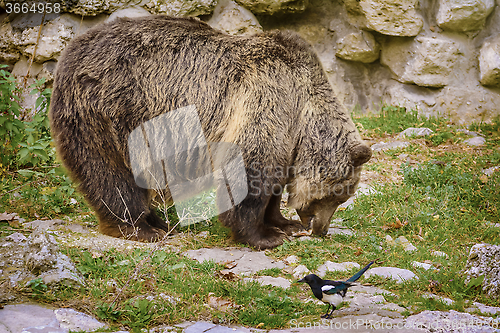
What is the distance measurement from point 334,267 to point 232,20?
5430 millimetres

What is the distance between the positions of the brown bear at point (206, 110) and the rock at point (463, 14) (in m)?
4.45

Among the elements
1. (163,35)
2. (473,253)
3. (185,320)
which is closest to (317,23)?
(163,35)

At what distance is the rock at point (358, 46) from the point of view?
8469 millimetres

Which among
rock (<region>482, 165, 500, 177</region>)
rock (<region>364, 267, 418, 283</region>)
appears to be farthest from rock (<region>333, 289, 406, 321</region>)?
rock (<region>482, 165, 500, 177</region>)

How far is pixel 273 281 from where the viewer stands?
11.8 ft

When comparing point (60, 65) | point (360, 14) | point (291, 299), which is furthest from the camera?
point (360, 14)

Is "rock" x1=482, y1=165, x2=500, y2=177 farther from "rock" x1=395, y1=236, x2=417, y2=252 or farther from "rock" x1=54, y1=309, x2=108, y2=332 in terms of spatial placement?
"rock" x1=54, y1=309, x2=108, y2=332

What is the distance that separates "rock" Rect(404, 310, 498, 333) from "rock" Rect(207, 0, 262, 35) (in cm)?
615

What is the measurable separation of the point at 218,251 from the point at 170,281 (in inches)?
37.9

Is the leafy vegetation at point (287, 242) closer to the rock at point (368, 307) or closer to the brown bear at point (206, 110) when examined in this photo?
the rock at point (368, 307)

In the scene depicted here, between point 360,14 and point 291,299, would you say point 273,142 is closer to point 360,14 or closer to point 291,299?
point 291,299

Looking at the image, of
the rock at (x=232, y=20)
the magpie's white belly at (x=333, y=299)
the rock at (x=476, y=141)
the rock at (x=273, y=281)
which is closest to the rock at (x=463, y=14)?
the rock at (x=476, y=141)

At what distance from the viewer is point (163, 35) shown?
4406mm

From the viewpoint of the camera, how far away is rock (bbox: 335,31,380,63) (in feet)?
27.8
